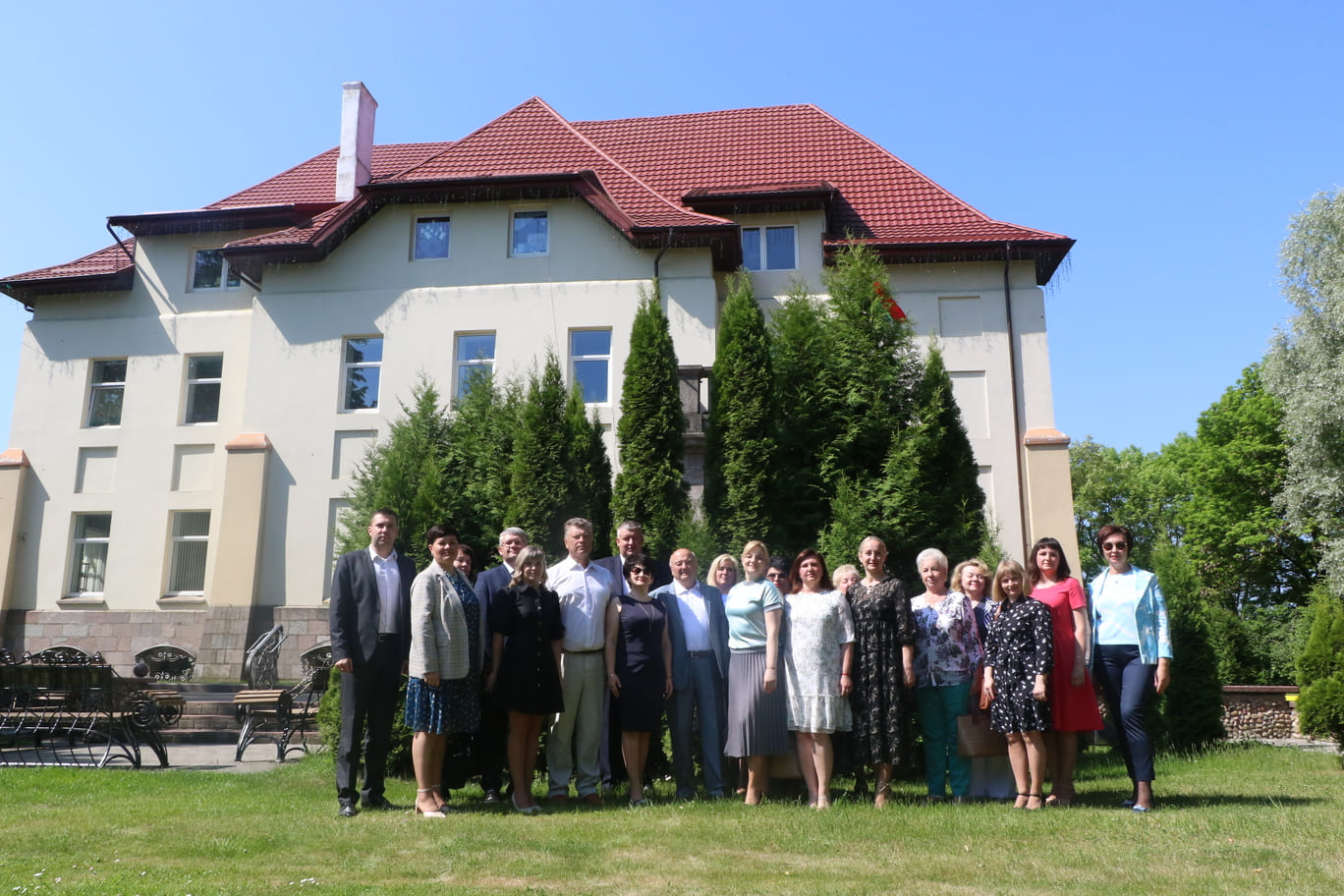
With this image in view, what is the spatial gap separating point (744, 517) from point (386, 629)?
203 inches

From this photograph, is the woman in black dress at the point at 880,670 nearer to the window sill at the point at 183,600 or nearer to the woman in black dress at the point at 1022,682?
the woman in black dress at the point at 1022,682

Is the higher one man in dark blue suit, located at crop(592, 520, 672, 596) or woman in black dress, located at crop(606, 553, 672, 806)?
man in dark blue suit, located at crop(592, 520, 672, 596)

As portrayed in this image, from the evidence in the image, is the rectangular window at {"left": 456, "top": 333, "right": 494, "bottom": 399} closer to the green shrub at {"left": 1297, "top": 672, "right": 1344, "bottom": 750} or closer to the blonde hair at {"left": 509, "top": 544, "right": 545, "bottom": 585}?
the blonde hair at {"left": 509, "top": 544, "right": 545, "bottom": 585}

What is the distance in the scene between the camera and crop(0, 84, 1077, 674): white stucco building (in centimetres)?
1877

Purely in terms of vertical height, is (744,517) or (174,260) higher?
(174,260)

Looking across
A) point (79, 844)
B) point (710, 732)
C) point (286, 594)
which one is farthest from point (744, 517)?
point (286, 594)

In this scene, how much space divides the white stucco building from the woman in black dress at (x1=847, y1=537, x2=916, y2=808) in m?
11.5

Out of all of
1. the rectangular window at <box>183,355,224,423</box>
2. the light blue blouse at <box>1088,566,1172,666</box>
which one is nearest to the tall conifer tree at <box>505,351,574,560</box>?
the light blue blouse at <box>1088,566,1172,666</box>

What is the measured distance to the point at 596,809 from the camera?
6520mm

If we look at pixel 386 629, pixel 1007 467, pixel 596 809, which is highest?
pixel 1007 467

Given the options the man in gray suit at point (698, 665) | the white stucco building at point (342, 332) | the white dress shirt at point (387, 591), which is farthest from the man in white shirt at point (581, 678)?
the white stucco building at point (342, 332)

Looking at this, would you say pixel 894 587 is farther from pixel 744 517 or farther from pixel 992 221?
pixel 992 221

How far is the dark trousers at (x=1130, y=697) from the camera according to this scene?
6484 mm

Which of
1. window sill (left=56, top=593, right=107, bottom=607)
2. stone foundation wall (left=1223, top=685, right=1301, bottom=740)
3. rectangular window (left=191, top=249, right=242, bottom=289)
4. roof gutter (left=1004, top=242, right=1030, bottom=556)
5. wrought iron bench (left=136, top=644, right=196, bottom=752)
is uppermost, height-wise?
rectangular window (left=191, top=249, right=242, bottom=289)
